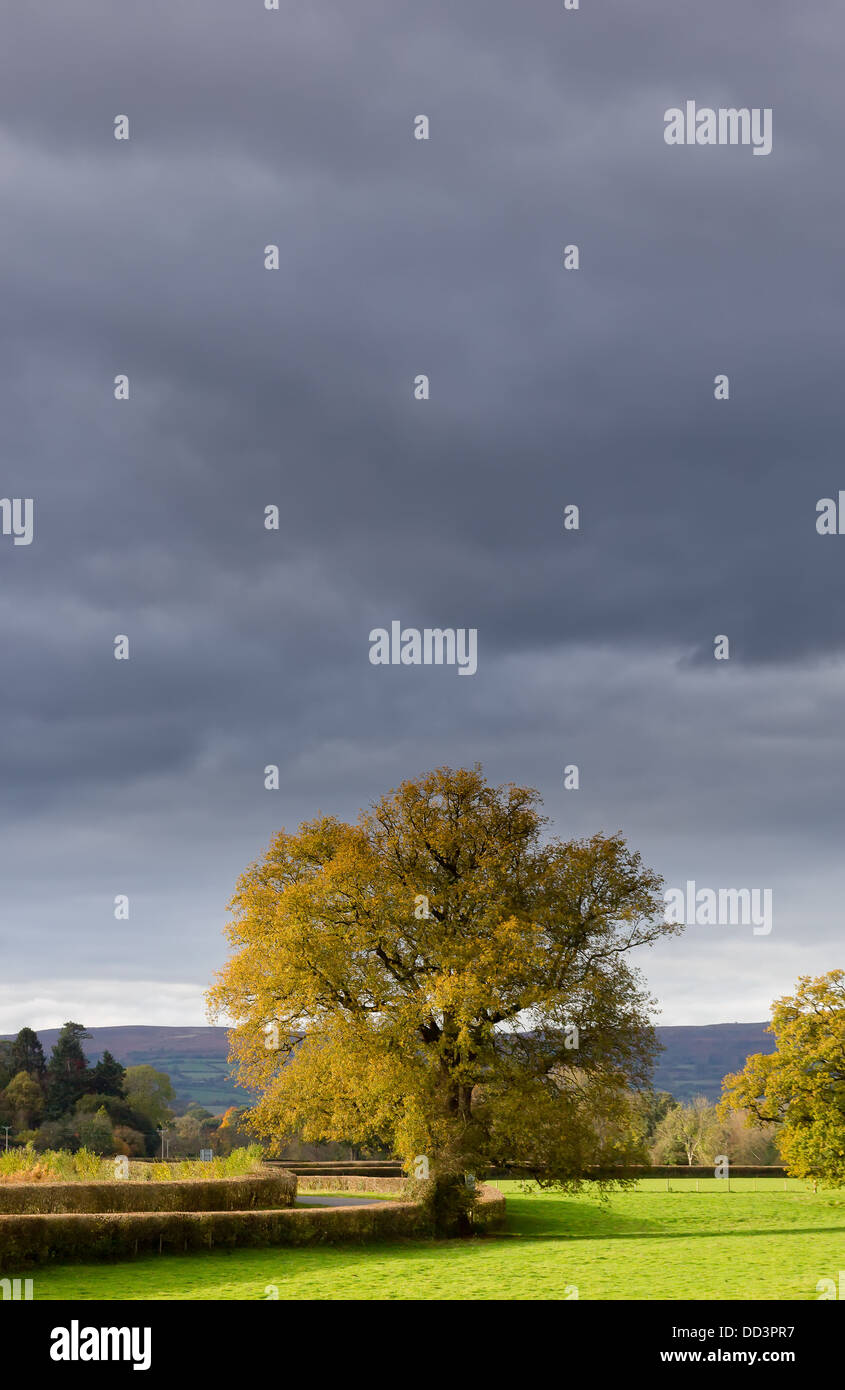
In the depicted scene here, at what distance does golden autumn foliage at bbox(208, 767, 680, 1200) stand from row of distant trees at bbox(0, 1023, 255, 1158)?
49799mm

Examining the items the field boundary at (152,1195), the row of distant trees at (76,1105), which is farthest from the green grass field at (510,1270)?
the row of distant trees at (76,1105)

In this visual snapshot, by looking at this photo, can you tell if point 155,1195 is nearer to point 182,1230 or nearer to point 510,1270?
point 182,1230

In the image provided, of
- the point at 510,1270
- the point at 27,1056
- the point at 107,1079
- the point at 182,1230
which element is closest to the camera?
the point at 510,1270

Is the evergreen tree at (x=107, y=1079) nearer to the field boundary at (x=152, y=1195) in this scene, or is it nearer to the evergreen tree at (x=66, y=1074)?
the evergreen tree at (x=66, y=1074)

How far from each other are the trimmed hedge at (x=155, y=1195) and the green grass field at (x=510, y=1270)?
1.73 meters

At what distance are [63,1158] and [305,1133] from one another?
357 inches

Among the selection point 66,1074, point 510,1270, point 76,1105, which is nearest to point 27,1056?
point 66,1074

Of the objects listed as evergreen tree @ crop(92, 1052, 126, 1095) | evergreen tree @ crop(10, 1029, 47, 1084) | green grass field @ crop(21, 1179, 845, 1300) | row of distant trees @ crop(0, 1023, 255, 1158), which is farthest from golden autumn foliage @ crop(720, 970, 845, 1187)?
evergreen tree @ crop(10, 1029, 47, 1084)

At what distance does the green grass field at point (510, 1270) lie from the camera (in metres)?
21.2

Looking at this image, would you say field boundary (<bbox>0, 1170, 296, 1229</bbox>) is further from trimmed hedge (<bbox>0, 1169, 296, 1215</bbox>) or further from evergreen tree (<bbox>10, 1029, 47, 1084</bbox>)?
evergreen tree (<bbox>10, 1029, 47, 1084</bbox>)

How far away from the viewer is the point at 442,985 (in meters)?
32.8

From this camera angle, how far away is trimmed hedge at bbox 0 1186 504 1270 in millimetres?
24625

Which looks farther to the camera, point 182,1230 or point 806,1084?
point 806,1084

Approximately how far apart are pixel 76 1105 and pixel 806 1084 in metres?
67.0
